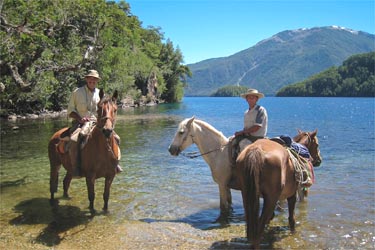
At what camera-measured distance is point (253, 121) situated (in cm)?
866

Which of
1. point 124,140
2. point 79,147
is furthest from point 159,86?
point 79,147

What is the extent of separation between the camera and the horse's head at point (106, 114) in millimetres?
7891

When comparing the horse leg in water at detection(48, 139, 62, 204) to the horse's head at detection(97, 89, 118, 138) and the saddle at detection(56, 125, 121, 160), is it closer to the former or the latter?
the saddle at detection(56, 125, 121, 160)

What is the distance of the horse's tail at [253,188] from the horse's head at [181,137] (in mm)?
2910

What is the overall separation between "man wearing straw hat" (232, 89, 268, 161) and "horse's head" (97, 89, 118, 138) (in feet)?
9.87

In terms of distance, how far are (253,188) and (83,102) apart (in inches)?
205

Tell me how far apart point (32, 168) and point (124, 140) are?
9.85m

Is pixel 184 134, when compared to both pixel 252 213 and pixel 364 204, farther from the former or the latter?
pixel 364 204

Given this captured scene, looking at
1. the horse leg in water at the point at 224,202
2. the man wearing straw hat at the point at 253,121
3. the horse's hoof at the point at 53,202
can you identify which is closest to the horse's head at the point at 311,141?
the man wearing straw hat at the point at 253,121

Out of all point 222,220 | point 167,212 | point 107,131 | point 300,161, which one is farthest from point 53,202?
point 300,161

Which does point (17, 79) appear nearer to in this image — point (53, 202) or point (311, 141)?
point (53, 202)

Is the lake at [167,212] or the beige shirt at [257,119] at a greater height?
the beige shirt at [257,119]

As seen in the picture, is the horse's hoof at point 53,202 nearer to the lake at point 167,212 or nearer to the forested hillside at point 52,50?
the lake at point 167,212

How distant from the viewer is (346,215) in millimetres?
9703
